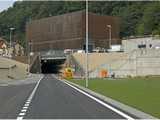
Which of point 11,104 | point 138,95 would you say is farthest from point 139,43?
point 11,104

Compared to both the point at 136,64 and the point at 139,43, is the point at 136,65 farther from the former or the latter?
the point at 139,43

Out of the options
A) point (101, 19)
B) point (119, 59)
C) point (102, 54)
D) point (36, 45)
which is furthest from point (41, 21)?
point (119, 59)

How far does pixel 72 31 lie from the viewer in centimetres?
15512

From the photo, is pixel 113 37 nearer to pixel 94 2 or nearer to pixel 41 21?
pixel 41 21

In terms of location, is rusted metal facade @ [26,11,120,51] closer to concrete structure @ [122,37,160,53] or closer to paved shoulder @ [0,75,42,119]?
concrete structure @ [122,37,160,53]

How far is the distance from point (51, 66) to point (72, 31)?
62.7ft

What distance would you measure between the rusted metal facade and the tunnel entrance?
5166 mm

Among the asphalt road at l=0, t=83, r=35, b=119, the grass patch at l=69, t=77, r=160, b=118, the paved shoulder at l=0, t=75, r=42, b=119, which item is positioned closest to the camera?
the asphalt road at l=0, t=83, r=35, b=119

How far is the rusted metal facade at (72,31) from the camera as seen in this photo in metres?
152

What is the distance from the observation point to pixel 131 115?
18172 mm

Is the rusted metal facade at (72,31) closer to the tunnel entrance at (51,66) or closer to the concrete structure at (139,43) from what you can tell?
the tunnel entrance at (51,66)

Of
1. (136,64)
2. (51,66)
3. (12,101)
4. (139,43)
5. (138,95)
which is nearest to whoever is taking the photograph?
(12,101)

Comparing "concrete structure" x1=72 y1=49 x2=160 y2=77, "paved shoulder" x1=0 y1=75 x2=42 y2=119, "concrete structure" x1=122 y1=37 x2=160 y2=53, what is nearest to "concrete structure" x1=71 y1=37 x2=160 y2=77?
"concrete structure" x1=72 y1=49 x2=160 y2=77

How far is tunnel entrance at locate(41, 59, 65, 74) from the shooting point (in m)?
158
